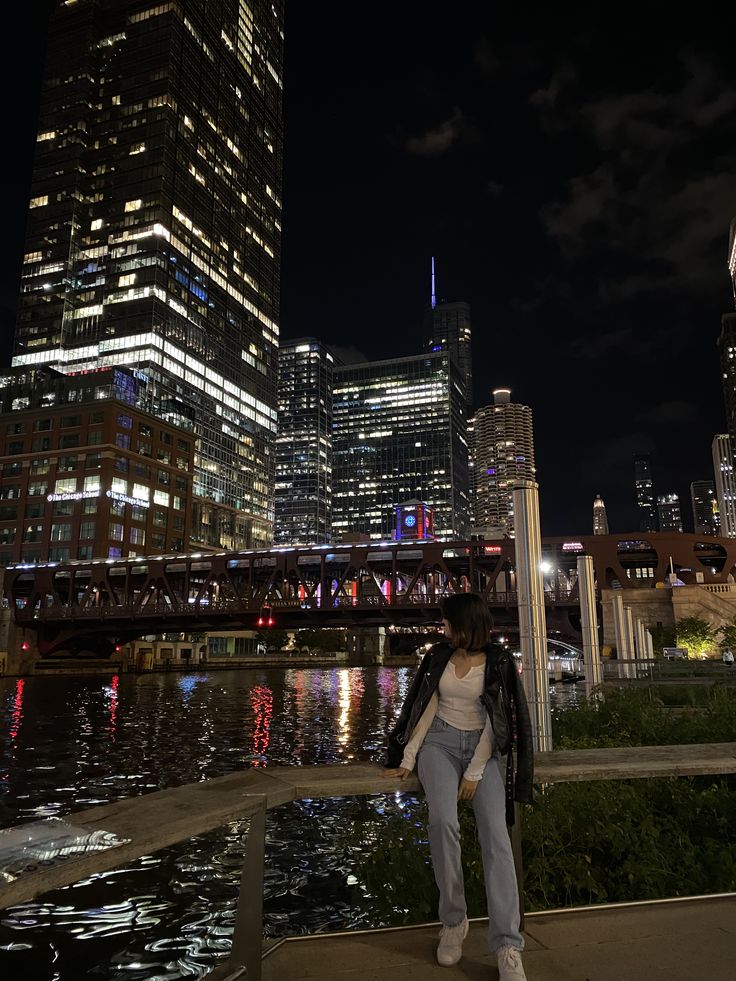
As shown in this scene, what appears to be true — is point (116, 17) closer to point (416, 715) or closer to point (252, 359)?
point (252, 359)

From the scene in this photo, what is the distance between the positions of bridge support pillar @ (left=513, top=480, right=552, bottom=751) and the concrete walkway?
5567 millimetres

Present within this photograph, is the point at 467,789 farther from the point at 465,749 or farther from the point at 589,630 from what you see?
the point at 589,630

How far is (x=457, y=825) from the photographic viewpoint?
16.0ft

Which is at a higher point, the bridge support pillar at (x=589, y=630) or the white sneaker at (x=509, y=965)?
the bridge support pillar at (x=589, y=630)

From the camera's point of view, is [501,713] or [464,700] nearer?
[501,713]

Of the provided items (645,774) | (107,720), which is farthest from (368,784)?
(107,720)

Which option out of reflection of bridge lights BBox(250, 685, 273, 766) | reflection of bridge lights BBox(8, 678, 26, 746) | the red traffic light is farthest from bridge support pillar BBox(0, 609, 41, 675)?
reflection of bridge lights BBox(250, 685, 273, 766)

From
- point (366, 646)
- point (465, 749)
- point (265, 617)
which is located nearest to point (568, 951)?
point (465, 749)

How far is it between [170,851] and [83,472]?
396ft

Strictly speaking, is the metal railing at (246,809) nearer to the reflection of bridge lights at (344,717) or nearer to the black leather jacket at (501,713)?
the black leather jacket at (501,713)

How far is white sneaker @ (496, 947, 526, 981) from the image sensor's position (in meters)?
4.14

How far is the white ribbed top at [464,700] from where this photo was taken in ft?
16.8

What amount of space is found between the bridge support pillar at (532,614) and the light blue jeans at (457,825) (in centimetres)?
576

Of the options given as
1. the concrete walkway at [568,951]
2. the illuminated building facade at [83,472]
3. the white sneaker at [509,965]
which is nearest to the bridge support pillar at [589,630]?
the concrete walkway at [568,951]
